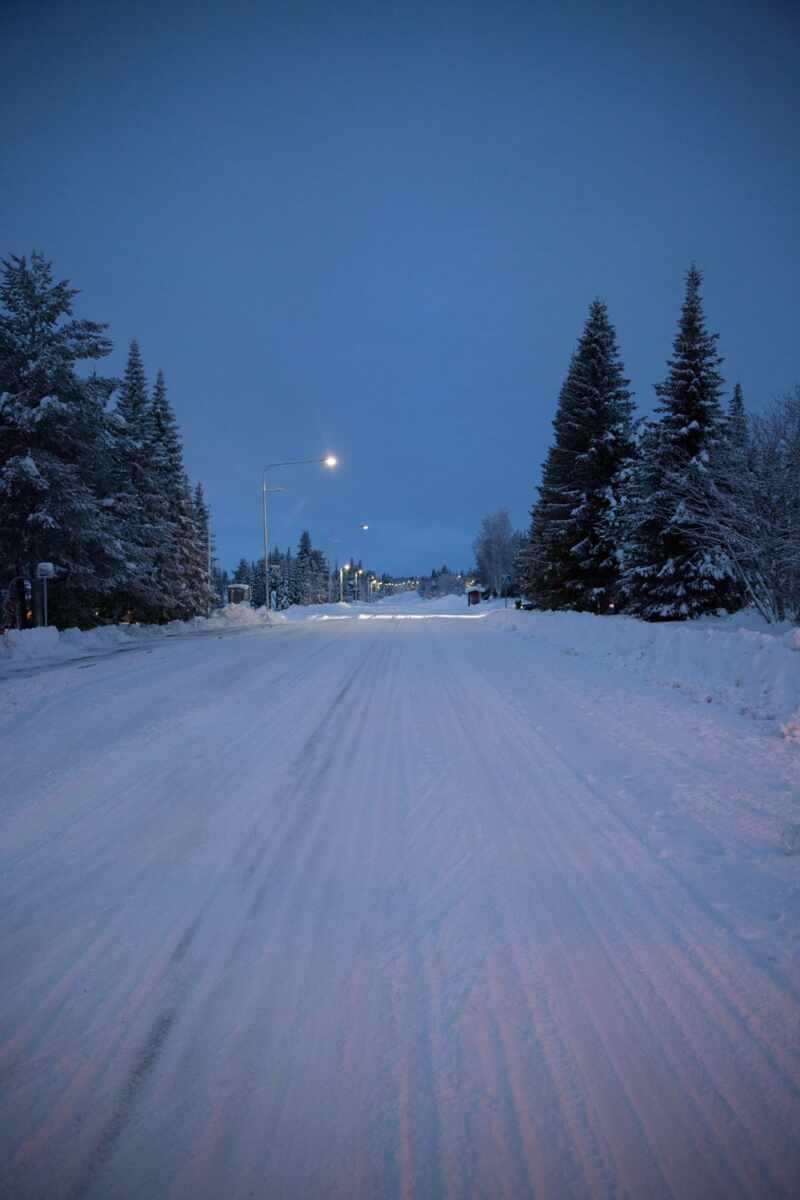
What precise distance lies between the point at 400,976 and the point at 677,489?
56.4ft

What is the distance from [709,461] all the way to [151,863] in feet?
57.3

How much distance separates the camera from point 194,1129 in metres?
1.75

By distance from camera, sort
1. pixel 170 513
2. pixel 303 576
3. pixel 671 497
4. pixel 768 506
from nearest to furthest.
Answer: pixel 768 506
pixel 671 497
pixel 170 513
pixel 303 576

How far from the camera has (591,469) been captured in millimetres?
23078

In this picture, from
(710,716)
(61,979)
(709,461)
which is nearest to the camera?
(61,979)

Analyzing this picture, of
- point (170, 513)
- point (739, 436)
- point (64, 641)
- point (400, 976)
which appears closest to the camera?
point (400, 976)

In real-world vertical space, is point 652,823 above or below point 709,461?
below

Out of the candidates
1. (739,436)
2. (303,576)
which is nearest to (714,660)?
(739,436)

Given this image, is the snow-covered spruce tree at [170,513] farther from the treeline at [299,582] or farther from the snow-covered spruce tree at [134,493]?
the treeline at [299,582]

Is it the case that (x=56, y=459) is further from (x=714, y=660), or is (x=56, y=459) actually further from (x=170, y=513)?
(x=714, y=660)

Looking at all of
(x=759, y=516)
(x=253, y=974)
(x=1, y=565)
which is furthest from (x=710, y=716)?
(x=1, y=565)

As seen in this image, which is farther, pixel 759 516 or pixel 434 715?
pixel 759 516

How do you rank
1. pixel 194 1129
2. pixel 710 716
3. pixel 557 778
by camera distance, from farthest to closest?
1. pixel 710 716
2. pixel 557 778
3. pixel 194 1129

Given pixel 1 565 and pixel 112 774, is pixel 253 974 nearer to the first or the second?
pixel 112 774
